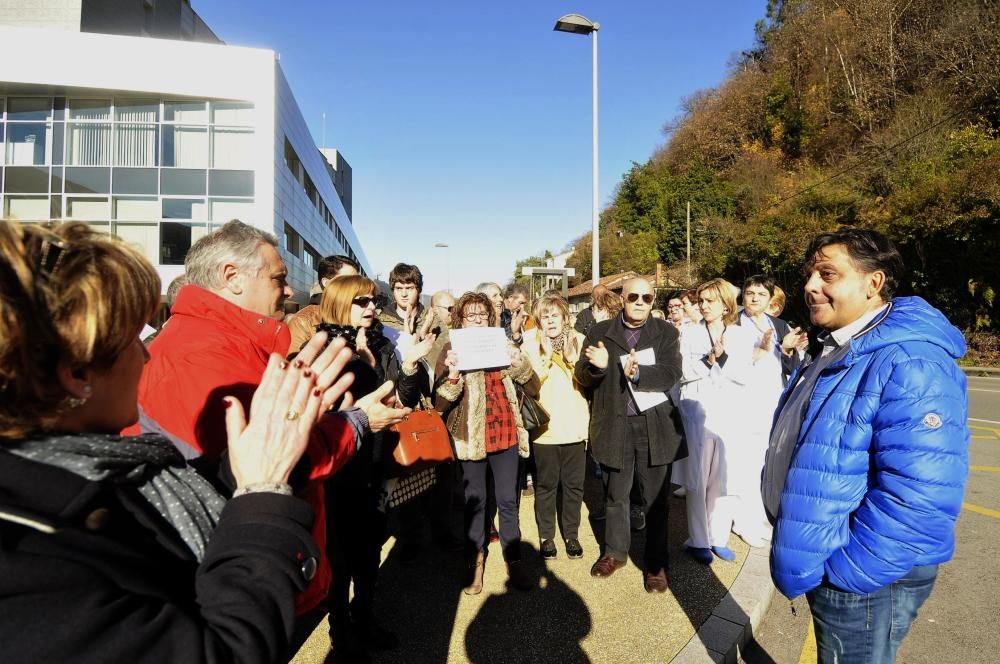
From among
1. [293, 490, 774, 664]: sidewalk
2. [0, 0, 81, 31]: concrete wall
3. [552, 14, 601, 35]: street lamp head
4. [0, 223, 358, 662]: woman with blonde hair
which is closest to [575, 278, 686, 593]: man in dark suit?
[293, 490, 774, 664]: sidewalk

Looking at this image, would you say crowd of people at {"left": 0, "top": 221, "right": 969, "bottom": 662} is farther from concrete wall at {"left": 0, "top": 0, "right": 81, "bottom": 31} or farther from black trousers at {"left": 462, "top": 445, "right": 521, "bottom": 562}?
concrete wall at {"left": 0, "top": 0, "right": 81, "bottom": 31}

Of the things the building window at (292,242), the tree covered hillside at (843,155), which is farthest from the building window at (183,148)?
the tree covered hillside at (843,155)

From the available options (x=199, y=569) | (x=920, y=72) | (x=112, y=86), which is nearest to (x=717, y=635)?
(x=199, y=569)

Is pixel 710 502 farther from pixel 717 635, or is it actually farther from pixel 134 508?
pixel 134 508

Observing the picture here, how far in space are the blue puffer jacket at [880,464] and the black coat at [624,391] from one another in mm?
1876

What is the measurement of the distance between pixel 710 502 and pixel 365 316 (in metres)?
3.18

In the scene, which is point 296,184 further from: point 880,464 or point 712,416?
point 880,464

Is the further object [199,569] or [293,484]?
[293,484]

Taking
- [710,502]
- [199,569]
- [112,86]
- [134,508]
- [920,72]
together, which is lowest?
[710,502]

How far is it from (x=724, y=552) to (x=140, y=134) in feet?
77.0

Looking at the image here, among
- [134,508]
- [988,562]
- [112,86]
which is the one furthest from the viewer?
[112,86]

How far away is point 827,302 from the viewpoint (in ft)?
7.14

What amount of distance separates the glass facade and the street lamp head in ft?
46.4

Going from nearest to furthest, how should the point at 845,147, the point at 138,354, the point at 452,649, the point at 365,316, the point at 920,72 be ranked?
the point at 138,354, the point at 452,649, the point at 365,316, the point at 920,72, the point at 845,147
